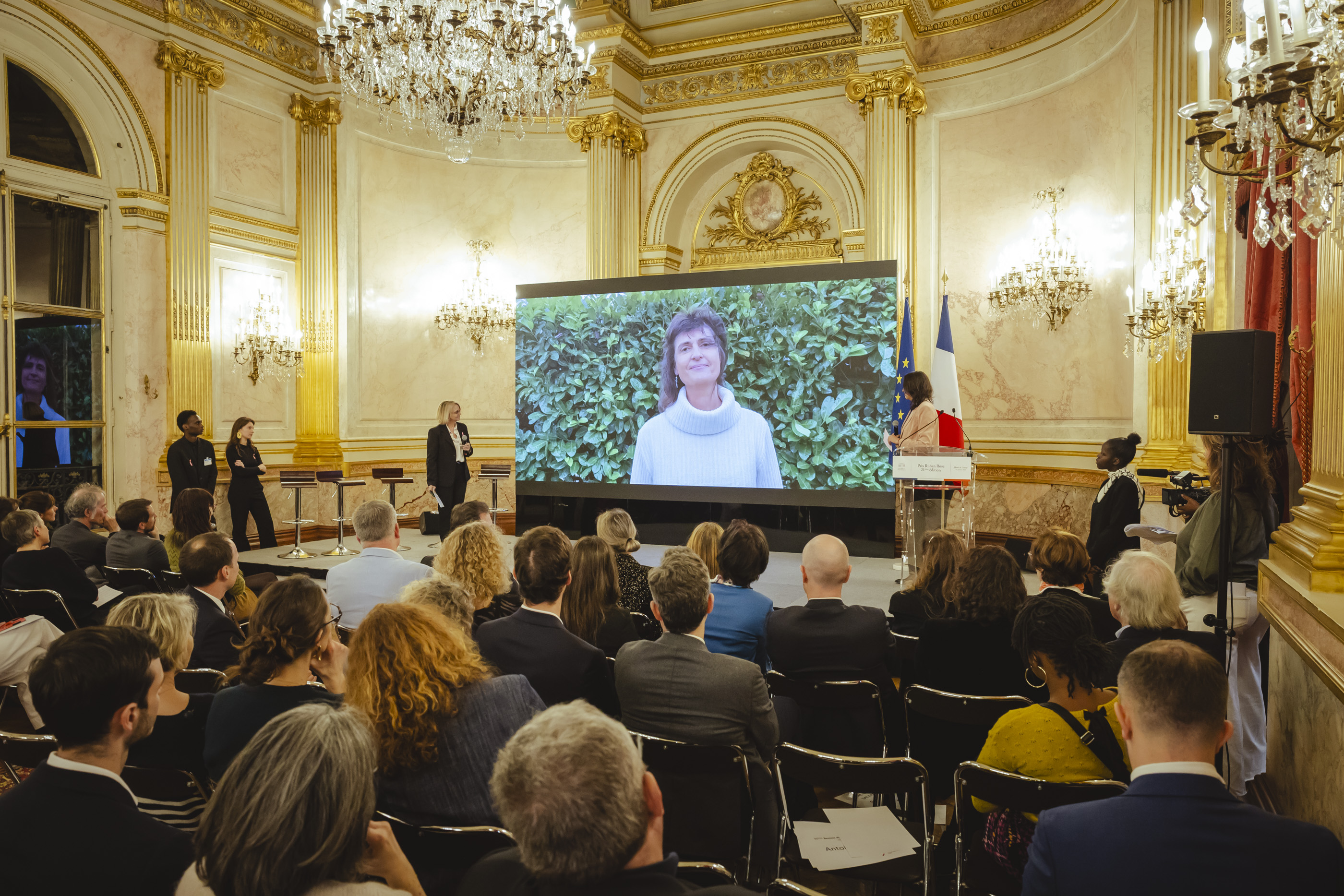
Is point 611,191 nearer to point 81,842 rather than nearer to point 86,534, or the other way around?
point 86,534

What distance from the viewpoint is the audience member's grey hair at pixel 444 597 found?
2.57 m

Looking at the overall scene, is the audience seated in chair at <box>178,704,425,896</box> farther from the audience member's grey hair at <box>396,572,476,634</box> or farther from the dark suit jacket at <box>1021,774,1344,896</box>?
the audience member's grey hair at <box>396,572,476,634</box>

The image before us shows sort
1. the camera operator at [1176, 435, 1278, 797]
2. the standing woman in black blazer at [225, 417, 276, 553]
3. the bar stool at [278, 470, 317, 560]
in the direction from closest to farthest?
the camera operator at [1176, 435, 1278, 797] → the bar stool at [278, 470, 317, 560] → the standing woman in black blazer at [225, 417, 276, 553]

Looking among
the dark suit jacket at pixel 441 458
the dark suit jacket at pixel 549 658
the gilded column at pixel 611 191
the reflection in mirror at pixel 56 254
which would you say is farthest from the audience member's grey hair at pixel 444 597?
the gilded column at pixel 611 191

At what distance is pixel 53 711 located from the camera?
4.86 ft

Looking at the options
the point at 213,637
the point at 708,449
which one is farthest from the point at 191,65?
the point at 213,637

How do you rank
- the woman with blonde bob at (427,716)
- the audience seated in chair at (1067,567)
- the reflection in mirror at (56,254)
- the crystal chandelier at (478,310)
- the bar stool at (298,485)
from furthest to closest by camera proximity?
the crystal chandelier at (478,310), the bar stool at (298,485), the reflection in mirror at (56,254), the audience seated in chair at (1067,567), the woman with blonde bob at (427,716)

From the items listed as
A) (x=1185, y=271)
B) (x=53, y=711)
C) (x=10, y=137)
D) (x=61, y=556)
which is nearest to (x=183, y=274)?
(x=10, y=137)

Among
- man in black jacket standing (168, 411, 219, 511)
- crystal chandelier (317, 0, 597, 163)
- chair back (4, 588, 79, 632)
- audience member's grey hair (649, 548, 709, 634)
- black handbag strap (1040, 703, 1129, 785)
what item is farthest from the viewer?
man in black jacket standing (168, 411, 219, 511)

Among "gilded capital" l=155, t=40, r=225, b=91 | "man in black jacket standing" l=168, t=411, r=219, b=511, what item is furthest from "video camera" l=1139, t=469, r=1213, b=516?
"gilded capital" l=155, t=40, r=225, b=91

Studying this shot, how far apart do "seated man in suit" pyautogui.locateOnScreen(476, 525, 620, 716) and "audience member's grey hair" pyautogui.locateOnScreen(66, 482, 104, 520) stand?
352 cm

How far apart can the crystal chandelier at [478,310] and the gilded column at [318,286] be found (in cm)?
137

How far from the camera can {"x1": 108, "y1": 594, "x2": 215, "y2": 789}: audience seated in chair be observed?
207cm

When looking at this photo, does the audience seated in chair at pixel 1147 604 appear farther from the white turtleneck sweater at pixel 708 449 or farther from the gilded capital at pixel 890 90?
the gilded capital at pixel 890 90
